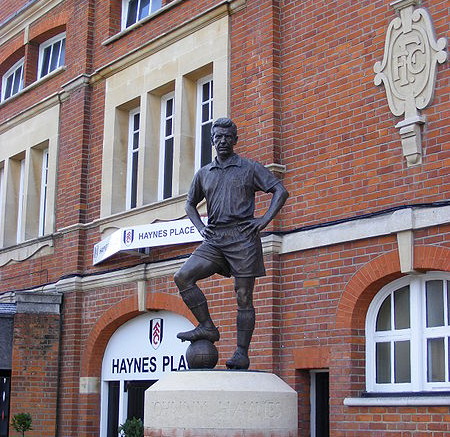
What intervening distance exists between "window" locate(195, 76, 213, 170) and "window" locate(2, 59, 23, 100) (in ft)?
23.5

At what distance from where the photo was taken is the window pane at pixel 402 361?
36.8ft

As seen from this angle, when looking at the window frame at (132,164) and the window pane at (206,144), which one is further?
the window frame at (132,164)

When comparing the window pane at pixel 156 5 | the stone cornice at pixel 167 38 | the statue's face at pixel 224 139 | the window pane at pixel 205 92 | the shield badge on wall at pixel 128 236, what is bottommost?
the statue's face at pixel 224 139

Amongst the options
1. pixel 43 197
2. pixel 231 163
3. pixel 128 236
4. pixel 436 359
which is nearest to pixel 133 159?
pixel 128 236

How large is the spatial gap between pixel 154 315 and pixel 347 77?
A: 5442mm

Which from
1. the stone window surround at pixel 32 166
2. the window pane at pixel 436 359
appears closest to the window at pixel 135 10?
the stone window surround at pixel 32 166

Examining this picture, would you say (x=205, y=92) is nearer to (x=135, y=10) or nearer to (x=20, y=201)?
(x=135, y=10)

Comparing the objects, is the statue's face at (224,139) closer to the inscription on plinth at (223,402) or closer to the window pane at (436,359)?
the inscription on plinth at (223,402)

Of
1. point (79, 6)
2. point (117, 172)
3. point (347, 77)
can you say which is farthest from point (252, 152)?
point (79, 6)

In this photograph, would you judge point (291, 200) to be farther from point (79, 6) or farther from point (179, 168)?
point (79, 6)

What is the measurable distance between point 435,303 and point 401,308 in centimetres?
51

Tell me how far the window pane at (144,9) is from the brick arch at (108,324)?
534 centimetres

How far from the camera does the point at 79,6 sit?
18516mm

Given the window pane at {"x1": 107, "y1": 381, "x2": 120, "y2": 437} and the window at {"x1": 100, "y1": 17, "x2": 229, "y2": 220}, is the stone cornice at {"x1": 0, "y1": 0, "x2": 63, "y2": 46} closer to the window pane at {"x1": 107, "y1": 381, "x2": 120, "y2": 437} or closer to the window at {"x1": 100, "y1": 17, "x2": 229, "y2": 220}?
the window at {"x1": 100, "y1": 17, "x2": 229, "y2": 220}
